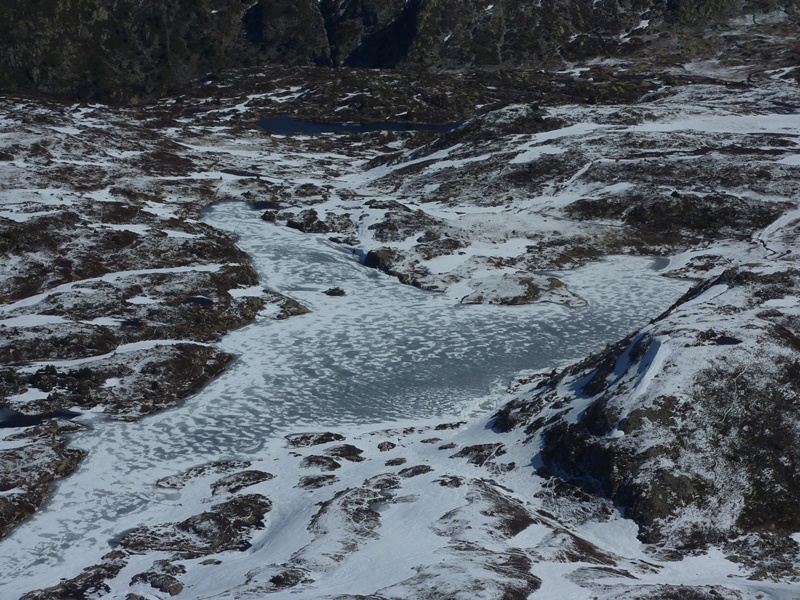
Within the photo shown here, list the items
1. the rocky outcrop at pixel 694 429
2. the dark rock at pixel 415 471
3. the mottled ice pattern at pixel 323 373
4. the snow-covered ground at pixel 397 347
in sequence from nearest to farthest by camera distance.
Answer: the snow-covered ground at pixel 397 347 < the rocky outcrop at pixel 694 429 < the dark rock at pixel 415 471 < the mottled ice pattern at pixel 323 373

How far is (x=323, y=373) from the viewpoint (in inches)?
1710

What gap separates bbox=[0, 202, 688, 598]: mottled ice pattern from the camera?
29781mm

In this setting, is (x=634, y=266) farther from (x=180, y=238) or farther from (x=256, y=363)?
(x=180, y=238)

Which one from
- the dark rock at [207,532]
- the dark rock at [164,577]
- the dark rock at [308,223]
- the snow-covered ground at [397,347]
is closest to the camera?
the dark rock at [164,577]

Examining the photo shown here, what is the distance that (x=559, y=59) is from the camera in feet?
626

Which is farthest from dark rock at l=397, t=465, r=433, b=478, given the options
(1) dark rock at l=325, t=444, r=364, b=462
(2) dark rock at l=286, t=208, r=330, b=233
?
(2) dark rock at l=286, t=208, r=330, b=233

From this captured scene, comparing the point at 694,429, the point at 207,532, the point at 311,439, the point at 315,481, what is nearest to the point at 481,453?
the point at 315,481

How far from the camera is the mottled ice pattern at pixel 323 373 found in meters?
29.8

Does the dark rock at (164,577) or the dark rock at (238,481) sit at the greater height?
the dark rock at (164,577)

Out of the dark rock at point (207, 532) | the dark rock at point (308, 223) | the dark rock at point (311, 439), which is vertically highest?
the dark rock at point (308, 223)

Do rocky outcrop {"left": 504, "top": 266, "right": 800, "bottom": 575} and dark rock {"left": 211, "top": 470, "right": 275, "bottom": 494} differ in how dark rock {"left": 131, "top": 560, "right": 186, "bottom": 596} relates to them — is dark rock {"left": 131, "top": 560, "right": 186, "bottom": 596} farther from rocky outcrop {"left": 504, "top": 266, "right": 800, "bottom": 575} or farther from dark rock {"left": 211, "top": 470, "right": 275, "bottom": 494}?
rocky outcrop {"left": 504, "top": 266, "right": 800, "bottom": 575}

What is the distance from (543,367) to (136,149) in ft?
226

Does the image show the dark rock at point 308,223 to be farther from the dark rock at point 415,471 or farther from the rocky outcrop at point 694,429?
the dark rock at point 415,471

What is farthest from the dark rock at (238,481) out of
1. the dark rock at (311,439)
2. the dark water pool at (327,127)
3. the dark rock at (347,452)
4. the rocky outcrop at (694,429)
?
the dark water pool at (327,127)
